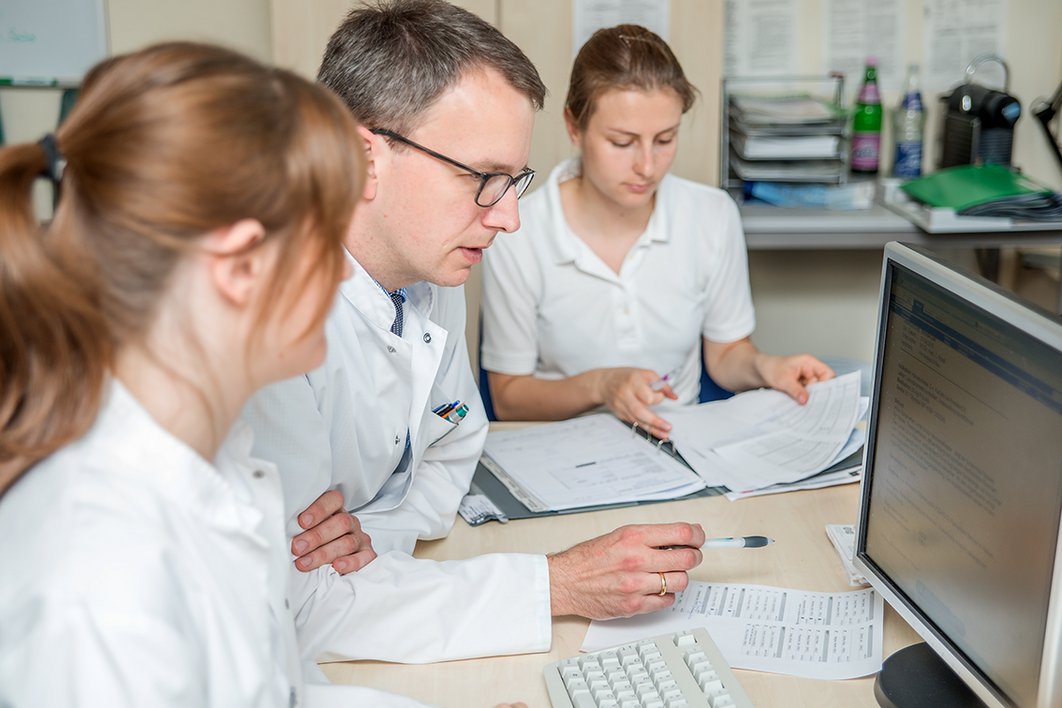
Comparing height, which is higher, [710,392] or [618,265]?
[618,265]

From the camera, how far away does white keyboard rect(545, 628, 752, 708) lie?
0.94 metres

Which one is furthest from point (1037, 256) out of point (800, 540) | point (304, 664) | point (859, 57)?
point (304, 664)

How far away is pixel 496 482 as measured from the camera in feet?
4.83

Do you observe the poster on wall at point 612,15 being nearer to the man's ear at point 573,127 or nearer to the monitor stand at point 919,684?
the man's ear at point 573,127

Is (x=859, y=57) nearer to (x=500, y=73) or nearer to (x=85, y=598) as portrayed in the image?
(x=500, y=73)

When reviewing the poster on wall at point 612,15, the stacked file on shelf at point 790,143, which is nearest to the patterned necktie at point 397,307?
the poster on wall at point 612,15

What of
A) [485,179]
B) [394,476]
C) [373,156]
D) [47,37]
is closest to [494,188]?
[485,179]

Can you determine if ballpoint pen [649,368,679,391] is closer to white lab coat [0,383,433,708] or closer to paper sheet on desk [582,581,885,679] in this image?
paper sheet on desk [582,581,885,679]

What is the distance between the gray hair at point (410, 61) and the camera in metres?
1.24

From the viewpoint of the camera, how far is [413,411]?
1.39 meters

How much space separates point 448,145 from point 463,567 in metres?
0.48

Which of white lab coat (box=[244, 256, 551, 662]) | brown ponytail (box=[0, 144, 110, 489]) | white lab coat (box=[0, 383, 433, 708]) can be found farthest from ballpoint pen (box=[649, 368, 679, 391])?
brown ponytail (box=[0, 144, 110, 489])

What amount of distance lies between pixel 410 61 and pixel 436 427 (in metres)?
0.49

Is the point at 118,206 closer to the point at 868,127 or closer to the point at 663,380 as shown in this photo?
the point at 663,380
